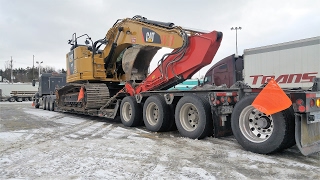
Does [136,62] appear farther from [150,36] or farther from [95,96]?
[150,36]

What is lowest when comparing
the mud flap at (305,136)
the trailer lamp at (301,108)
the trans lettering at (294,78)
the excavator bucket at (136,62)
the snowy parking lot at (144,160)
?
the snowy parking lot at (144,160)

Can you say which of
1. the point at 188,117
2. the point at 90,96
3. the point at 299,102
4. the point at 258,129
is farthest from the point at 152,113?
the point at 299,102

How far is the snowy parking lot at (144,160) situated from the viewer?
3984 millimetres

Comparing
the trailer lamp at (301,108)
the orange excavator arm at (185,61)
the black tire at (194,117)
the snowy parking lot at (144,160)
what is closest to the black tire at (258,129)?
the snowy parking lot at (144,160)

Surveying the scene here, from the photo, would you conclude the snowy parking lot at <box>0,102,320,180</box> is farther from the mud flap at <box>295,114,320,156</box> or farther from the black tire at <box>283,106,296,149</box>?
the black tire at <box>283,106,296,149</box>

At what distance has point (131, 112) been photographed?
888 centimetres

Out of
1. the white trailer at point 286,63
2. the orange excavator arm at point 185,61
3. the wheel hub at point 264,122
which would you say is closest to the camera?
the wheel hub at point 264,122

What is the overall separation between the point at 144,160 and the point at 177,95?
2.77 meters

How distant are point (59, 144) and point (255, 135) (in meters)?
4.08

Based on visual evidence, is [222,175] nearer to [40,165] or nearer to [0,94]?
[40,165]

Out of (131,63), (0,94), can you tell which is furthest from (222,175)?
(0,94)

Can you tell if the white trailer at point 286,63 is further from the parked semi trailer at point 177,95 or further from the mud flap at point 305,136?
the mud flap at point 305,136

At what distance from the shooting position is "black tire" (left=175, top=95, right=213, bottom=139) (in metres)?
6.22

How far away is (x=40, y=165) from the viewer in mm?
4477
